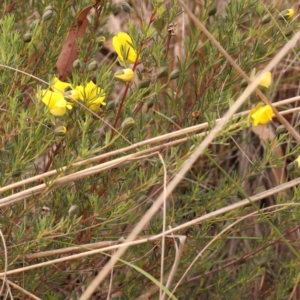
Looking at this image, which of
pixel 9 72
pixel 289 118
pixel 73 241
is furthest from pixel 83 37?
pixel 289 118

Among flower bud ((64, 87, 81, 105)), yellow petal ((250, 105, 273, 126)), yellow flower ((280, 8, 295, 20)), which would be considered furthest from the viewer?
yellow flower ((280, 8, 295, 20))

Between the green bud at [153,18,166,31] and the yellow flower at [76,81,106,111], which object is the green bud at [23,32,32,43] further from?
the green bud at [153,18,166,31]

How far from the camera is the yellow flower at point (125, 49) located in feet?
3.83

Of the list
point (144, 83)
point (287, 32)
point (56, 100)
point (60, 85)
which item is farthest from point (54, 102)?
point (287, 32)

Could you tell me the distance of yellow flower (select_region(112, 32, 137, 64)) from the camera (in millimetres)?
1166

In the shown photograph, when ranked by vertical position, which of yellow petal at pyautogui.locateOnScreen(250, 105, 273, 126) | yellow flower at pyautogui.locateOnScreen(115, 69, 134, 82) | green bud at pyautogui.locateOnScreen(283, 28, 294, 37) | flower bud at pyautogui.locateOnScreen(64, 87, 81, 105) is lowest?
flower bud at pyautogui.locateOnScreen(64, 87, 81, 105)

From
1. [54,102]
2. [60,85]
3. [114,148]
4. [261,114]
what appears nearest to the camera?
[261,114]

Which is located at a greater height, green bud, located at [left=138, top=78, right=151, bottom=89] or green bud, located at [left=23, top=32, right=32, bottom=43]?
green bud, located at [left=23, top=32, right=32, bottom=43]

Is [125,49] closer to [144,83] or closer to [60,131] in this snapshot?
[144,83]

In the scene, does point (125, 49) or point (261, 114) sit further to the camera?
point (125, 49)

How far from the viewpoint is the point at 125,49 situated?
1.17 meters

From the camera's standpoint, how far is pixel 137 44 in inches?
45.9

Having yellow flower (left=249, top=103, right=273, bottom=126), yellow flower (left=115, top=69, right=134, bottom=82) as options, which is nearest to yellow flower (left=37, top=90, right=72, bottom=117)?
yellow flower (left=115, top=69, right=134, bottom=82)

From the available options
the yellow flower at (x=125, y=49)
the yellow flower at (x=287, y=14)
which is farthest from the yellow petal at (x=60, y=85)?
the yellow flower at (x=287, y=14)
